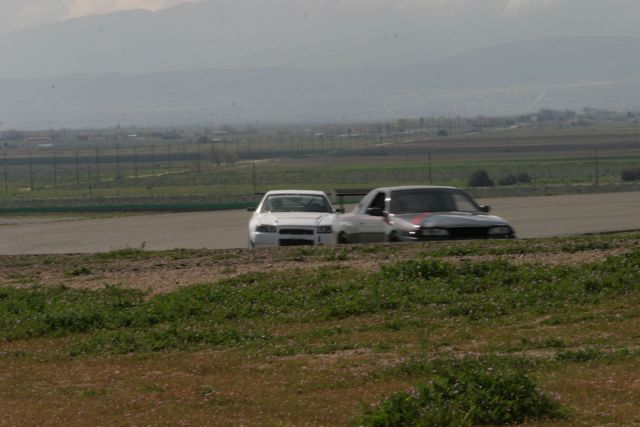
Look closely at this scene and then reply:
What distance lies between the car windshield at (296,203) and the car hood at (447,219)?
157 inches

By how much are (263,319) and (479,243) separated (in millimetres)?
5671

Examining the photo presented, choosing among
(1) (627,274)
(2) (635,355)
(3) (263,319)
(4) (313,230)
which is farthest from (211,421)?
(4) (313,230)

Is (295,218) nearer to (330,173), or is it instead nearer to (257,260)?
(257,260)

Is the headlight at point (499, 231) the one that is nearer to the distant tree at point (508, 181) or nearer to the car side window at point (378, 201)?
the car side window at point (378, 201)

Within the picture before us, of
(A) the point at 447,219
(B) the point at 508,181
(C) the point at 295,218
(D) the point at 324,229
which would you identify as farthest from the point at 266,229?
(B) the point at 508,181

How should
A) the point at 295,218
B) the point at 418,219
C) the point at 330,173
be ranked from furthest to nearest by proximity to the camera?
the point at 330,173 → the point at 295,218 → the point at 418,219

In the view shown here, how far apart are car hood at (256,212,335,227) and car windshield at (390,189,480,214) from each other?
7.71ft

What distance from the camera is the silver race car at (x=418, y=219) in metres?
19.7

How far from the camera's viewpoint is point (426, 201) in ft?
68.0

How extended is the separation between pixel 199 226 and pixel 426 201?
13956 mm

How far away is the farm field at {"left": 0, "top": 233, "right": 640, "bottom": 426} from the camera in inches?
359

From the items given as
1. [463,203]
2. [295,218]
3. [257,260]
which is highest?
[463,203]

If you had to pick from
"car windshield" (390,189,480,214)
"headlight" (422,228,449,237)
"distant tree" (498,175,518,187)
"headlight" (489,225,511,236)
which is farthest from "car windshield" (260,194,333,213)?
"distant tree" (498,175,518,187)

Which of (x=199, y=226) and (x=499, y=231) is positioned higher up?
(x=499, y=231)
